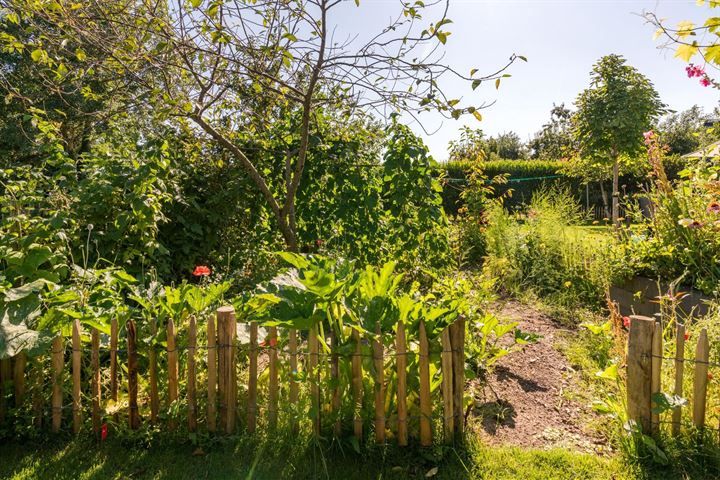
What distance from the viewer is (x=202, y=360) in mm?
2475

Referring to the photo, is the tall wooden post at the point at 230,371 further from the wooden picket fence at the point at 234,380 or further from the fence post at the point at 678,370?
the fence post at the point at 678,370

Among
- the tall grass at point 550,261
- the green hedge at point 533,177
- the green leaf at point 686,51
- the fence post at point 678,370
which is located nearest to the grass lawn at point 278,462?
the fence post at point 678,370

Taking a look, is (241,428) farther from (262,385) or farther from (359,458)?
(359,458)

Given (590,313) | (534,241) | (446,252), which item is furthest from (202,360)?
(534,241)

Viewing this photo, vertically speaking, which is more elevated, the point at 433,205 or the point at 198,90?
Answer: the point at 198,90

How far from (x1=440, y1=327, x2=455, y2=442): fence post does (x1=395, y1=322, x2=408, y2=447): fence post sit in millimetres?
187

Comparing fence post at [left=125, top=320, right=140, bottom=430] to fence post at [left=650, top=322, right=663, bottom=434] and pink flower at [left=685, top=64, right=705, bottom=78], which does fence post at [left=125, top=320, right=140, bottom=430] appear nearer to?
fence post at [left=650, top=322, right=663, bottom=434]

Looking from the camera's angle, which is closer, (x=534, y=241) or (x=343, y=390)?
(x=343, y=390)

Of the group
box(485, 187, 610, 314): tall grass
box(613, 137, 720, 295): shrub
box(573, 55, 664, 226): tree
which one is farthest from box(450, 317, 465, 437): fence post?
box(573, 55, 664, 226): tree

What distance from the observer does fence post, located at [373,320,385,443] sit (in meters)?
1.99

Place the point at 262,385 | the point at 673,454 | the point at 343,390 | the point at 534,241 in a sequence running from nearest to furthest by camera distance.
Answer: the point at 673,454 → the point at 343,390 → the point at 262,385 → the point at 534,241

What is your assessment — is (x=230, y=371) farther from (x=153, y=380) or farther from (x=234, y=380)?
(x=153, y=380)

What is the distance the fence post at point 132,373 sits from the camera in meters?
2.12

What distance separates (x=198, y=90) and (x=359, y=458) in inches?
141
